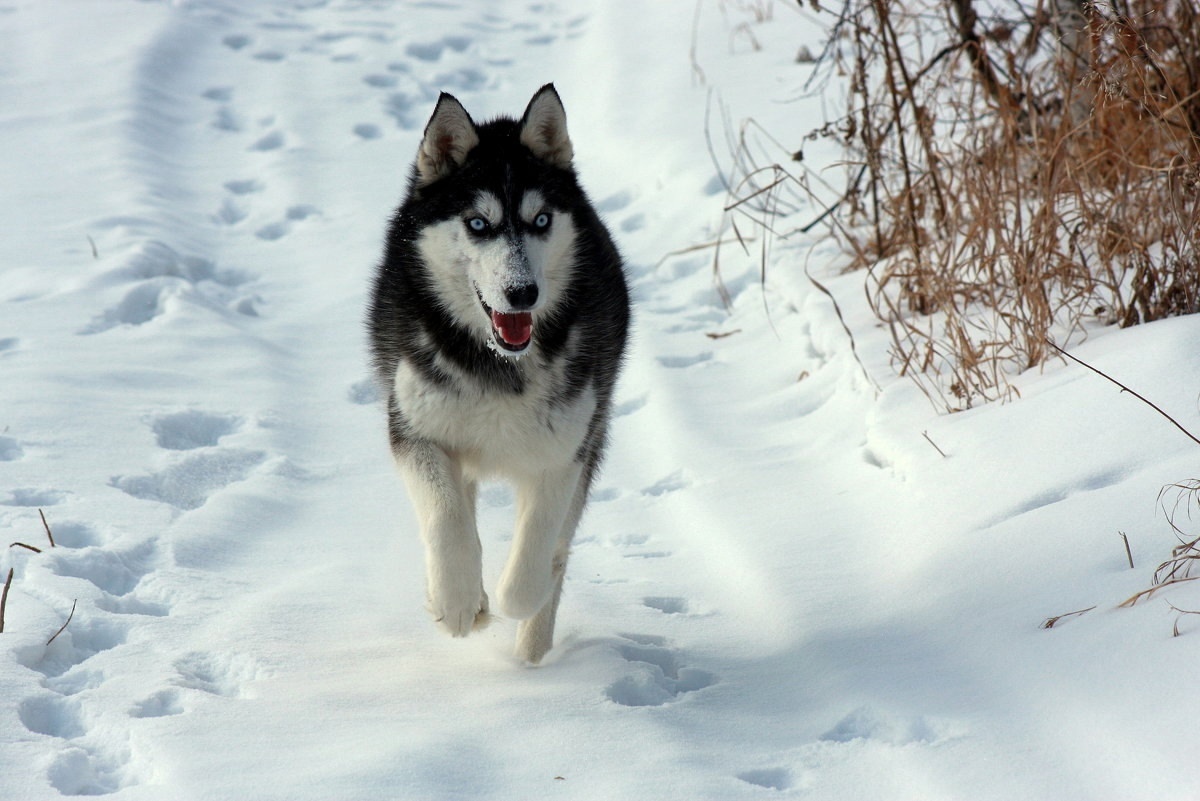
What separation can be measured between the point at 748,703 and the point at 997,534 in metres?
0.96

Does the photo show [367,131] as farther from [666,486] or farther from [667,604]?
[667,604]

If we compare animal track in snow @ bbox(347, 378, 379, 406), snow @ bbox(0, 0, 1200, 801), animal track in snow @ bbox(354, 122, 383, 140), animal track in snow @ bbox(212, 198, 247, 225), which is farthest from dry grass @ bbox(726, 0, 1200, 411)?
animal track in snow @ bbox(354, 122, 383, 140)

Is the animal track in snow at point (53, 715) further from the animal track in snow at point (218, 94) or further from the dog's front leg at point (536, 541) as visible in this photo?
the animal track in snow at point (218, 94)

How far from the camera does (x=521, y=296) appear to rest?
2674 millimetres

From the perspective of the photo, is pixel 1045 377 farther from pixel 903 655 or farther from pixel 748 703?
pixel 748 703

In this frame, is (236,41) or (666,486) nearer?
(666,486)

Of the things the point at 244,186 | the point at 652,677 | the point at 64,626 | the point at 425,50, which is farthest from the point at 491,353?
the point at 425,50

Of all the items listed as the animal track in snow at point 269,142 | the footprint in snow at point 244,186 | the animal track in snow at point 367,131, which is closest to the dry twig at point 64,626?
the footprint in snow at point 244,186

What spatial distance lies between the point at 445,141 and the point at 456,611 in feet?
4.24

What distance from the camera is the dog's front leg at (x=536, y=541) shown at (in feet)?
9.39

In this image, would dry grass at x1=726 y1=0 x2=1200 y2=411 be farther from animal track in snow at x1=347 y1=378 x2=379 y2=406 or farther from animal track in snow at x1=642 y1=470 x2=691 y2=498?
animal track in snow at x1=347 y1=378 x2=379 y2=406

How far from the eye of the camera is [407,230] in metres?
3.10

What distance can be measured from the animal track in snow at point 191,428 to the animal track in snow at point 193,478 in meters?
0.15

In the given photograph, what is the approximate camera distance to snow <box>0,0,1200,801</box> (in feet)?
7.66
